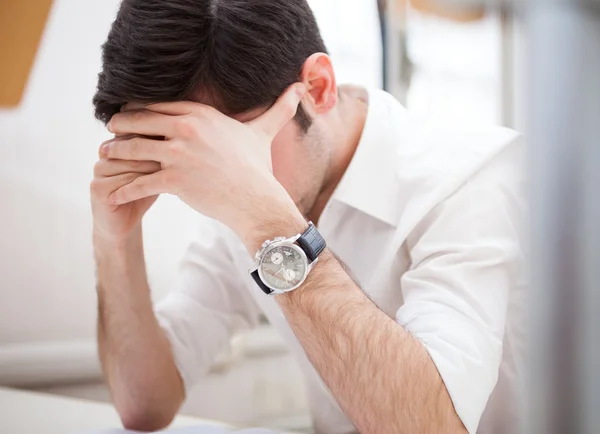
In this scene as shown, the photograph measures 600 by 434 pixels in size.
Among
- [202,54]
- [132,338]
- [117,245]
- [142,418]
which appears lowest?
[142,418]

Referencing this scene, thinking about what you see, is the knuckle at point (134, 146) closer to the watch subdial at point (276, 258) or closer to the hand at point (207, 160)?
the hand at point (207, 160)

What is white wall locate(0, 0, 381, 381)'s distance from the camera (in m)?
1.43

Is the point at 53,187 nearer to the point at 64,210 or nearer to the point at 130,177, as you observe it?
the point at 64,210

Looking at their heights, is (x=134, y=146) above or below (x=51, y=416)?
above

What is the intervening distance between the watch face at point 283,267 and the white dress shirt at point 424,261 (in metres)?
0.17

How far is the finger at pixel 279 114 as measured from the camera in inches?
35.4

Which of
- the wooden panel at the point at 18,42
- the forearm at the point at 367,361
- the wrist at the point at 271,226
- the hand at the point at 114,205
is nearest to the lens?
the forearm at the point at 367,361

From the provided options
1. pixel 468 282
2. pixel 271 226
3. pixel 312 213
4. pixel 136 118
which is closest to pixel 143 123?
pixel 136 118

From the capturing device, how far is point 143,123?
2.82ft

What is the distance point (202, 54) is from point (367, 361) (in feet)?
1.58

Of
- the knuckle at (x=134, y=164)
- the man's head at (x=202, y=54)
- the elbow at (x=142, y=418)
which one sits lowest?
the elbow at (x=142, y=418)

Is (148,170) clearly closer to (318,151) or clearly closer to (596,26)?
(318,151)

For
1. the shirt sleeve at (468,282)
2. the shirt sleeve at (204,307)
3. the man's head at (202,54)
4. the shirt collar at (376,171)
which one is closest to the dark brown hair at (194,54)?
the man's head at (202,54)

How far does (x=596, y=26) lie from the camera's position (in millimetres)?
Result: 202
